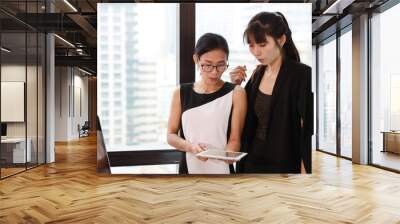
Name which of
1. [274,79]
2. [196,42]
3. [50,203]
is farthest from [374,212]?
[50,203]

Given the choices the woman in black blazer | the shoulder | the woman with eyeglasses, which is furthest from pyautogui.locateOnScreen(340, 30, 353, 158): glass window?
the woman with eyeglasses

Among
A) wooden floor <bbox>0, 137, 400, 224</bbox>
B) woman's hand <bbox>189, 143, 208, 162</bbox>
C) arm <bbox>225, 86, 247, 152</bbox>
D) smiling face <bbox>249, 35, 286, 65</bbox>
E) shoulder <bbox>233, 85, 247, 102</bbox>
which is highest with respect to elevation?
smiling face <bbox>249, 35, 286, 65</bbox>

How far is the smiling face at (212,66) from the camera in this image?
5.51 meters

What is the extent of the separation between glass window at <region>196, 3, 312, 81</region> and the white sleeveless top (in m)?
0.37

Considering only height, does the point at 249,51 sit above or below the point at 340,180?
above

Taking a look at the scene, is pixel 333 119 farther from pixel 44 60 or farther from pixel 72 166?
pixel 44 60

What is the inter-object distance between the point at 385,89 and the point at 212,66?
380 cm

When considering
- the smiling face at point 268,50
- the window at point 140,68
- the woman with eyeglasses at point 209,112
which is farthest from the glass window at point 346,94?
the window at point 140,68

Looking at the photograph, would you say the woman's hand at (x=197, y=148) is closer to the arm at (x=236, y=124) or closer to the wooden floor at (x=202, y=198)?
the arm at (x=236, y=124)

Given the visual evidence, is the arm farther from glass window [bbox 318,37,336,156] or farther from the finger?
glass window [bbox 318,37,336,156]

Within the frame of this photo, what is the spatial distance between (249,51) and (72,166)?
4.40m

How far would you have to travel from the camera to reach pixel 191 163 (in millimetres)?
5629

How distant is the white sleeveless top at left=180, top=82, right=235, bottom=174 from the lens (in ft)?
18.1

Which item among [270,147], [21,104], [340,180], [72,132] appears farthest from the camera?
[72,132]
